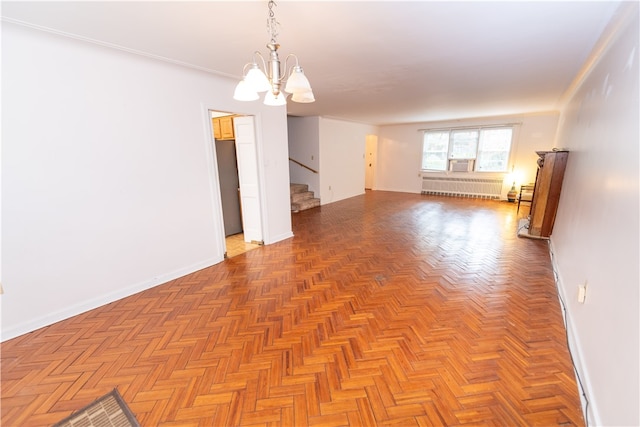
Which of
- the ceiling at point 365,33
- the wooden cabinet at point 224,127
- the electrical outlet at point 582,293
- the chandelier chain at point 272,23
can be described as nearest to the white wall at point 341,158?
the wooden cabinet at point 224,127

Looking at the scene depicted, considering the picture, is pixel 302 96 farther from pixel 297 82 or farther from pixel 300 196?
pixel 300 196

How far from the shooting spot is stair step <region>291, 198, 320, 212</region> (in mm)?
7047

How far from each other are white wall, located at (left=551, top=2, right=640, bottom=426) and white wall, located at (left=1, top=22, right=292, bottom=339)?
Result: 3809 mm

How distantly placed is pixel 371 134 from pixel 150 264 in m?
8.47

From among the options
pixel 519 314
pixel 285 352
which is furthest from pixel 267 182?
pixel 519 314

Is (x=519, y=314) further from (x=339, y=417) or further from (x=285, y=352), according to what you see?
(x=285, y=352)

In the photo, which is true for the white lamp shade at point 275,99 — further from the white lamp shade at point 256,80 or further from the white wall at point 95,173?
the white wall at point 95,173

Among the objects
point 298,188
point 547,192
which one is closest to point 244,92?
point 547,192

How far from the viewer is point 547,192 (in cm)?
417

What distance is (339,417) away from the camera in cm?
154

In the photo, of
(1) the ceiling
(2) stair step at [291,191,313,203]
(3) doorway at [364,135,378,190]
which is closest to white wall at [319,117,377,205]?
(2) stair step at [291,191,313,203]

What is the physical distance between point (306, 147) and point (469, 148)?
5.28 meters

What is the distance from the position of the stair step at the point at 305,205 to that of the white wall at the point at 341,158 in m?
0.25

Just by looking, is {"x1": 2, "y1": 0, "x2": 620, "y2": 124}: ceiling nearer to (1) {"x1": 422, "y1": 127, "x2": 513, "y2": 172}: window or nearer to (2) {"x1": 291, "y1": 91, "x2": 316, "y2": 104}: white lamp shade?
(2) {"x1": 291, "y1": 91, "x2": 316, "y2": 104}: white lamp shade
